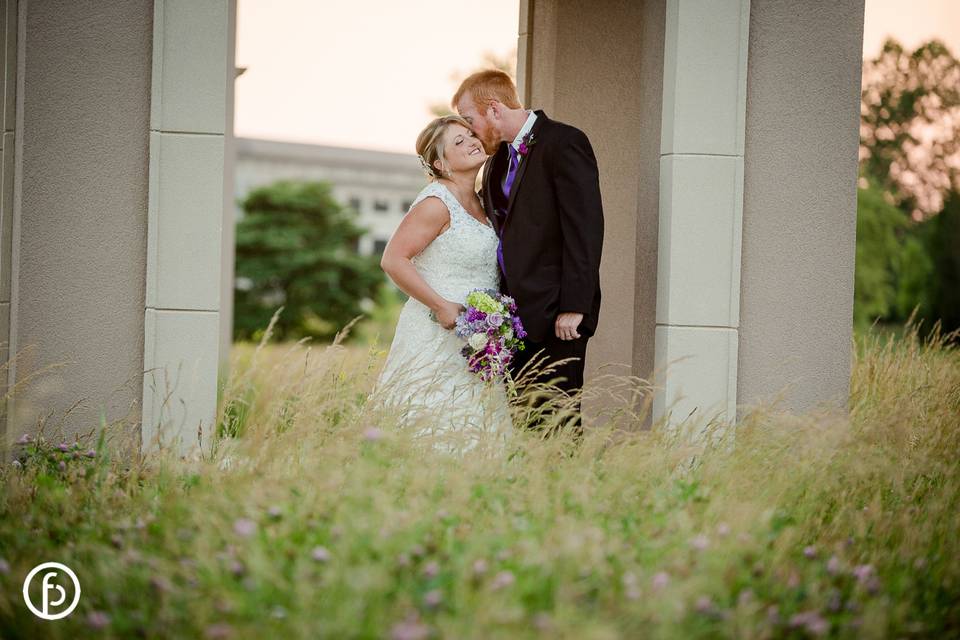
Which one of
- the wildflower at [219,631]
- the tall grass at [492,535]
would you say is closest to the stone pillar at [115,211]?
the tall grass at [492,535]

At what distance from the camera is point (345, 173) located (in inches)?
1602

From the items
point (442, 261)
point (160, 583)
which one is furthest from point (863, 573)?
point (442, 261)

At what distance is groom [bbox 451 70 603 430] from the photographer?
468cm

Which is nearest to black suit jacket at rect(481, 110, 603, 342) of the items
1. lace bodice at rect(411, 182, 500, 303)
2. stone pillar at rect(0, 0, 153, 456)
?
lace bodice at rect(411, 182, 500, 303)

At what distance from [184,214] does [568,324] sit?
1.92 meters

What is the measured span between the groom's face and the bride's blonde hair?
52mm

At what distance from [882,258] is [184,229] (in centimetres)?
2614

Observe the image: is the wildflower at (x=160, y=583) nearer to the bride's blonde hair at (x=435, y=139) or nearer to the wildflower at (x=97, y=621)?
the wildflower at (x=97, y=621)

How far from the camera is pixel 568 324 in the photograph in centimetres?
474

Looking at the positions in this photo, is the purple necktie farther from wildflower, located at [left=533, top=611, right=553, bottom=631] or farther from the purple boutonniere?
wildflower, located at [left=533, top=611, right=553, bottom=631]

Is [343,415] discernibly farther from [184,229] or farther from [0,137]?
[0,137]

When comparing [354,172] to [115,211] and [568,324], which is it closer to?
[115,211]

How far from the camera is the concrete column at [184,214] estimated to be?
188 inches
